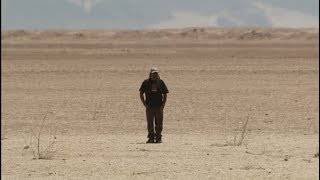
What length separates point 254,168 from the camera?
11.6 m

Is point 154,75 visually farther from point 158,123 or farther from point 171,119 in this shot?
point 171,119

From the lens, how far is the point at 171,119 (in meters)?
20.3

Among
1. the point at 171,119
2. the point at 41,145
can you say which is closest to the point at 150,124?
the point at 41,145

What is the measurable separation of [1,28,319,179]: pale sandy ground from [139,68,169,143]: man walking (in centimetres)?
30

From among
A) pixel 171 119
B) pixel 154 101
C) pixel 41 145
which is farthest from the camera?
pixel 171 119

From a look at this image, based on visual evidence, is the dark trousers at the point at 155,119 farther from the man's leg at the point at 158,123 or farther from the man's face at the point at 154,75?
the man's face at the point at 154,75

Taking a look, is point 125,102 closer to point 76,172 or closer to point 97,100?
point 97,100

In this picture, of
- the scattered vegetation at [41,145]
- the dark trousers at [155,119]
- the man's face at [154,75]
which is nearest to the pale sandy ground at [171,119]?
the scattered vegetation at [41,145]

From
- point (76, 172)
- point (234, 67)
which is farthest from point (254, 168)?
point (234, 67)

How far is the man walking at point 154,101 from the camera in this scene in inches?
584

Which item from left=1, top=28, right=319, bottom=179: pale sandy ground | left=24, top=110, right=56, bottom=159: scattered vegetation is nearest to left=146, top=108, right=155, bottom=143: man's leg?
left=1, top=28, right=319, bottom=179: pale sandy ground

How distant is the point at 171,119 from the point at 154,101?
5306 millimetres

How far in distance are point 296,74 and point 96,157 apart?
21.8 m

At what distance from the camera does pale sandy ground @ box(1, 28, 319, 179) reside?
459 inches
